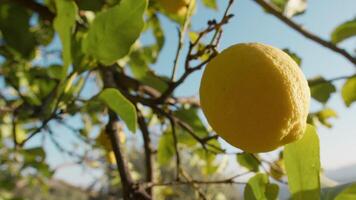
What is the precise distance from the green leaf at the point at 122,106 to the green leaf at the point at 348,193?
36 cm

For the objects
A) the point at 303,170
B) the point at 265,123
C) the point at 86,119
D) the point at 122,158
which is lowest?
the point at 86,119

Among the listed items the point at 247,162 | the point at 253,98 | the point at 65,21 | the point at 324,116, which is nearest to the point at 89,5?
the point at 65,21

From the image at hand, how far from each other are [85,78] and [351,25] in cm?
83

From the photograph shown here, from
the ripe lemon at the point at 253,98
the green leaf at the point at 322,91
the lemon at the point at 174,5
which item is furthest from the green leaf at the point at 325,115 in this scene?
the ripe lemon at the point at 253,98

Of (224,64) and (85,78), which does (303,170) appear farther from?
(85,78)

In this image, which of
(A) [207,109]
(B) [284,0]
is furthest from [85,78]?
(B) [284,0]

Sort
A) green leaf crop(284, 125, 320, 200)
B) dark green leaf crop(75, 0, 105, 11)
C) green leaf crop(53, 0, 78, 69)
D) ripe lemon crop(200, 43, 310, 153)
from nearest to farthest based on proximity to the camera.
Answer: ripe lemon crop(200, 43, 310, 153) < green leaf crop(284, 125, 320, 200) < green leaf crop(53, 0, 78, 69) < dark green leaf crop(75, 0, 105, 11)

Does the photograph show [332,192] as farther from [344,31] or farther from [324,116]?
[324,116]

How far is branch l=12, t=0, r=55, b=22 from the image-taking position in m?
1.29

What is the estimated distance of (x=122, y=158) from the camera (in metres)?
0.95

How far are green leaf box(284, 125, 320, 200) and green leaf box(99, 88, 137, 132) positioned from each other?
10.2 inches

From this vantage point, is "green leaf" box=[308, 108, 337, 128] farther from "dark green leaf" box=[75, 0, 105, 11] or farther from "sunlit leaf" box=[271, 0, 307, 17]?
"dark green leaf" box=[75, 0, 105, 11]

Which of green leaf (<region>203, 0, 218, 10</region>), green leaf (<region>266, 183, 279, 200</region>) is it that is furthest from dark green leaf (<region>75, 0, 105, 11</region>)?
green leaf (<region>266, 183, 279, 200</region>)

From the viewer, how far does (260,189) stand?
2.35 feet
